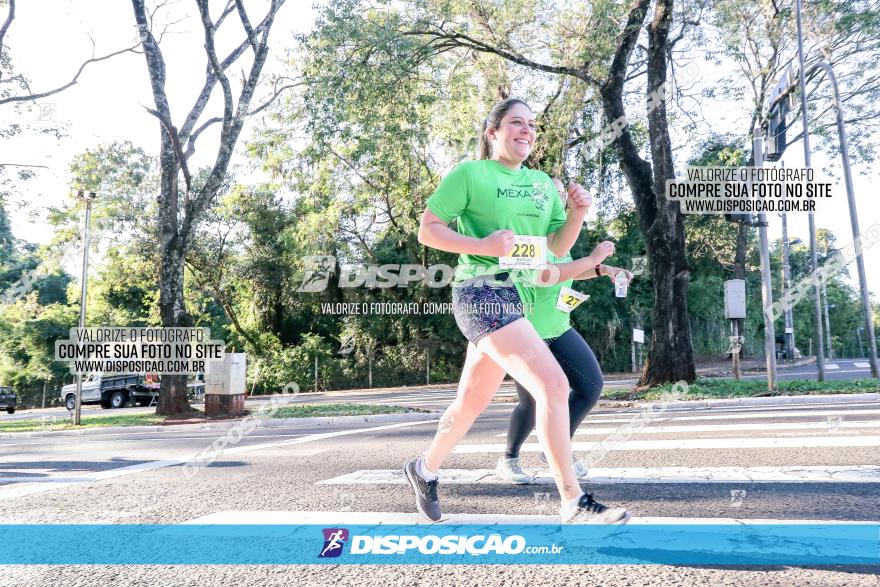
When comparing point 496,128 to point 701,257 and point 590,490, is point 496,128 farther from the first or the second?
point 701,257

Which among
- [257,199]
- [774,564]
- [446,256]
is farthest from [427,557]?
[257,199]

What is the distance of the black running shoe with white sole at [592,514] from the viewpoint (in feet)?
8.39

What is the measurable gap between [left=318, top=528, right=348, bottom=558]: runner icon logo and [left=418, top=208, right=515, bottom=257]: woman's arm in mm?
1361

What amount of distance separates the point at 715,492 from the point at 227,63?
51.4ft

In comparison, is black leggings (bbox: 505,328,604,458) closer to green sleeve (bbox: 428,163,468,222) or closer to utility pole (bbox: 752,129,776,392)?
green sleeve (bbox: 428,163,468,222)

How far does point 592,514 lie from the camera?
259 centimetres

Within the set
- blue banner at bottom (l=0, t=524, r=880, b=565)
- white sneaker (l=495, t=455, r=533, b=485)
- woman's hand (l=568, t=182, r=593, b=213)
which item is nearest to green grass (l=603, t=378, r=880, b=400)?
white sneaker (l=495, t=455, r=533, b=485)

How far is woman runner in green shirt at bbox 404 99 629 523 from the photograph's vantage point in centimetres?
271

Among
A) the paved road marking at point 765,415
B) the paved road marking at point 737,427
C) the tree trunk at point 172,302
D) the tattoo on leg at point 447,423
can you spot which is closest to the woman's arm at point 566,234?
the tattoo on leg at point 447,423

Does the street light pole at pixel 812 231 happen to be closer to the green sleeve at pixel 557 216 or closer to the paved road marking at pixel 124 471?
the paved road marking at pixel 124 471

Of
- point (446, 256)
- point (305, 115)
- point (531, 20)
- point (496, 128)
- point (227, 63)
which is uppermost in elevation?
point (531, 20)

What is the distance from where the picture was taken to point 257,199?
32906 millimetres

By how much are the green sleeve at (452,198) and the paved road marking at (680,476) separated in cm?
193

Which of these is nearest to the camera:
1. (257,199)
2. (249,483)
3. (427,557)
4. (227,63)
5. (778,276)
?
(427,557)
